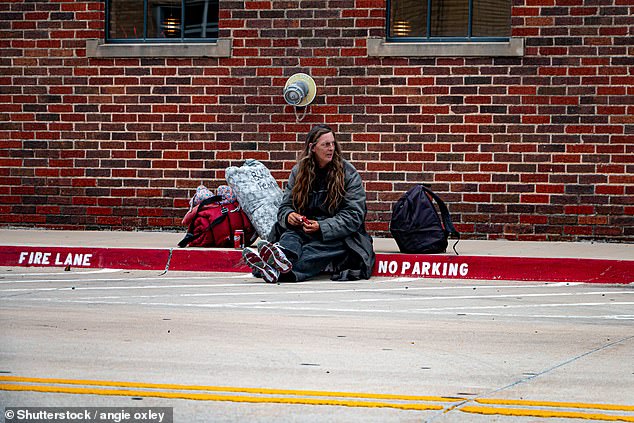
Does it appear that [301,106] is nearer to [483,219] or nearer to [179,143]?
[179,143]

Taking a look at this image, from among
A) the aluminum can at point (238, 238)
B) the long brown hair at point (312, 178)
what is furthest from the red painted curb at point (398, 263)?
the long brown hair at point (312, 178)

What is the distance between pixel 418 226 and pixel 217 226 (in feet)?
7.02

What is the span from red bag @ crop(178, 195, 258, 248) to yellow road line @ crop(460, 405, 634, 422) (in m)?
6.80

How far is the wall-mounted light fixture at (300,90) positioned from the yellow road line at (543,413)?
8.67m

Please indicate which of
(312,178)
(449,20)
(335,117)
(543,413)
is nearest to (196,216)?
(312,178)

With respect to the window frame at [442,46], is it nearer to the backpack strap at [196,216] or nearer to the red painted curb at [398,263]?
the backpack strap at [196,216]

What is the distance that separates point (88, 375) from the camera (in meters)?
5.77

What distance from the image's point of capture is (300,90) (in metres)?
13.4

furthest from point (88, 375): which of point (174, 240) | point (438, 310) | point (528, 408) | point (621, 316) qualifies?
point (174, 240)

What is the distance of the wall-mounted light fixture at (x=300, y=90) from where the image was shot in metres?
13.5

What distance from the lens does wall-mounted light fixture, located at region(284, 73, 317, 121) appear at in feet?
44.2

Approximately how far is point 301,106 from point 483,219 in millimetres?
2606

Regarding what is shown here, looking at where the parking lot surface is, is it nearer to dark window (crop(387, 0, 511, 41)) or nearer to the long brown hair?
the long brown hair

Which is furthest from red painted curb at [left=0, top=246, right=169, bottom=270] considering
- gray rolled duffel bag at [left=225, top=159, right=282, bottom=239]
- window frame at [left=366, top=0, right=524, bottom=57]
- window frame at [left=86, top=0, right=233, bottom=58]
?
window frame at [left=366, top=0, right=524, bottom=57]
